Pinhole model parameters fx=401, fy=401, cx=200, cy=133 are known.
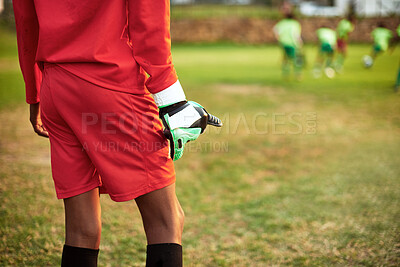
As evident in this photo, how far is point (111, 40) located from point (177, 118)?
1.22 ft

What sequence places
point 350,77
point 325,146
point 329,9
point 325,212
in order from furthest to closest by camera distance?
1. point 329,9
2. point 350,77
3. point 325,146
4. point 325,212

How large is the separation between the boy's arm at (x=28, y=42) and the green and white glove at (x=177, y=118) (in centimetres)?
64

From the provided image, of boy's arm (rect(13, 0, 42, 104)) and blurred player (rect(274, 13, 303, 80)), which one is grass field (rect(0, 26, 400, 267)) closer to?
boy's arm (rect(13, 0, 42, 104))

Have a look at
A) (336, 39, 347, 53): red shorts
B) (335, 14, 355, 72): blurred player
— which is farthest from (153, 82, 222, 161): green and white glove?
(336, 39, 347, 53): red shorts

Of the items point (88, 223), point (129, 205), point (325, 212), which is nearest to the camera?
point (88, 223)

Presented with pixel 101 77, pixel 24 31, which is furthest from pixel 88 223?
pixel 24 31

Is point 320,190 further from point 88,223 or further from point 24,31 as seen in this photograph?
point 24,31

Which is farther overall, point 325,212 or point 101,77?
point 325,212

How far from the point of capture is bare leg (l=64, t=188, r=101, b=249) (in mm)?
1622

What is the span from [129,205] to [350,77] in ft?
32.7

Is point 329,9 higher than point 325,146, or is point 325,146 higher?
point 329,9

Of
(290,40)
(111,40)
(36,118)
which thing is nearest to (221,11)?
(290,40)

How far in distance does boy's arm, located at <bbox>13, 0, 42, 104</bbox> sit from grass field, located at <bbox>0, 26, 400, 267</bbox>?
1.32 metres

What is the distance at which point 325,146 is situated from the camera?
5.34m
